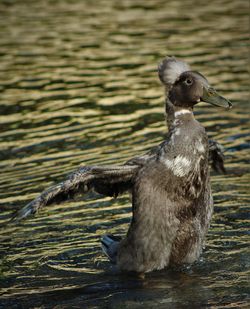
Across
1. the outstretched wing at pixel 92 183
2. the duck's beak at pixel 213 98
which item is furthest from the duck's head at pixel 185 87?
the outstretched wing at pixel 92 183

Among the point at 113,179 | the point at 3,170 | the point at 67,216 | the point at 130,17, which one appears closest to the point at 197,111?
the point at 3,170

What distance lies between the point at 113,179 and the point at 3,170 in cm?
391

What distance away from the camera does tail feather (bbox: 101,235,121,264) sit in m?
10.3

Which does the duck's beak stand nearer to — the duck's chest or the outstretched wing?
the duck's chest

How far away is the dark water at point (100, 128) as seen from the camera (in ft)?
31.6

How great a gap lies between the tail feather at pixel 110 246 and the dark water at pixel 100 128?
0.49ft

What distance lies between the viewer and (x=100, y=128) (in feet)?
50.3

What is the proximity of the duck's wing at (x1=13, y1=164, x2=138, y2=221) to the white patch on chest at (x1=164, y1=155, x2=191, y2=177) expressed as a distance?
0.45 meters

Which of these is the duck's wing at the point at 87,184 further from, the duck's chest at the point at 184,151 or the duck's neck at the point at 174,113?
the duck's neck at the point at 174,113

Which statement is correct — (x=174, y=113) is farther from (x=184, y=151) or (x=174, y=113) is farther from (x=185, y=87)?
(x=184, y=151)

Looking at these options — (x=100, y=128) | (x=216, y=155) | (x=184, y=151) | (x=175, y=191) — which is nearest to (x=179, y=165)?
(x=184, y=151)

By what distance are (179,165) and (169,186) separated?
0.25 m

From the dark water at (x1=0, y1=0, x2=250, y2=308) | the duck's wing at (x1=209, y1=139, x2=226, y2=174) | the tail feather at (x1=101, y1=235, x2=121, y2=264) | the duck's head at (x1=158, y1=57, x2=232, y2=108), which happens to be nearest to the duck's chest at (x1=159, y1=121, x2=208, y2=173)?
the duck's head at (x1=158, y1=57, x2=232, y2=108)

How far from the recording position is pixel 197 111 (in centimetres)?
1617
